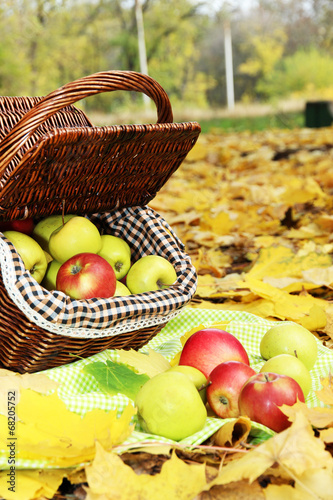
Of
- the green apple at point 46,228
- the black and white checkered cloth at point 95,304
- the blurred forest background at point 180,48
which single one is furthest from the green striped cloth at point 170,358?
the blurred forest background at point 180,48

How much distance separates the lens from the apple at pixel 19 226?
177 centimetres

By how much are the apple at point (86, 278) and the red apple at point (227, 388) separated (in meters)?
0.42

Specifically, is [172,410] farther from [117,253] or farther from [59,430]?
[117,253]

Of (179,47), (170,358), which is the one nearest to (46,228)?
(170,358)

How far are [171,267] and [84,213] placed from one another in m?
0.35

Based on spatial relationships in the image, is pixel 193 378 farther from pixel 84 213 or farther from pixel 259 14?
pixel 259 14

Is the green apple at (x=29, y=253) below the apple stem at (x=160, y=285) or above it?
above

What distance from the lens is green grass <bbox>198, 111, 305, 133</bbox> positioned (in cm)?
1221

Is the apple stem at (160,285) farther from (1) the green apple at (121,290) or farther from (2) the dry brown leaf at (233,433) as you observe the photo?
(2) the dry brown leaf at (233,433)

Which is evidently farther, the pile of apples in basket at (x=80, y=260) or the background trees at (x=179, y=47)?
the background trees at (x=179, y=47)

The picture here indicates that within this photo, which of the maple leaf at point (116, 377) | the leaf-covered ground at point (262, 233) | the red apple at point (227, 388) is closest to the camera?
the red apple at point (227, 388)

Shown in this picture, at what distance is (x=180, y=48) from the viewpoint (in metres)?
35.2

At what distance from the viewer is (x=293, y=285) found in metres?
2.22

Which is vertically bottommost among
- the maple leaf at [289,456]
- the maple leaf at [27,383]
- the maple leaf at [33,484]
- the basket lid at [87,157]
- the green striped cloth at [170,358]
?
the green striped cloth at [170,358]
